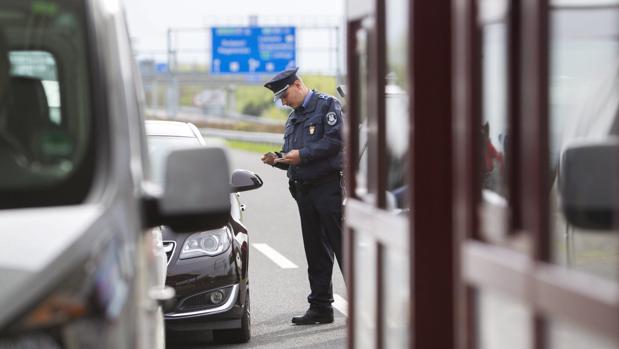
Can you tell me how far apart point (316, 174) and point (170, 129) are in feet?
3.48

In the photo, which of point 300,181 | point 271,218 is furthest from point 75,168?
point 271,218

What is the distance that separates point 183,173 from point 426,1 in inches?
41.3

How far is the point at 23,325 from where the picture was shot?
2.96 m

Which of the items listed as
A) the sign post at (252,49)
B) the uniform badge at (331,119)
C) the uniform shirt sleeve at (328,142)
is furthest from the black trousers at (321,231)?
the sign post at (252,49)

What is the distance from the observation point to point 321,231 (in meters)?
10.3

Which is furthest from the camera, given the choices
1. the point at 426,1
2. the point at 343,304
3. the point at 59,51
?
the point at 343,304

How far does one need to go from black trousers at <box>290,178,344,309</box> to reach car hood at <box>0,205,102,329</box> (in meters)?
6.91

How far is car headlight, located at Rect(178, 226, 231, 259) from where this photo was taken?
9.10 metres

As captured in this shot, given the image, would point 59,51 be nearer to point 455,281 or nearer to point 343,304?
point 455,281

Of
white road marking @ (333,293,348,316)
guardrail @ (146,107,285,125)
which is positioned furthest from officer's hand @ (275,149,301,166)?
guardrail @ (146,107,285,125)

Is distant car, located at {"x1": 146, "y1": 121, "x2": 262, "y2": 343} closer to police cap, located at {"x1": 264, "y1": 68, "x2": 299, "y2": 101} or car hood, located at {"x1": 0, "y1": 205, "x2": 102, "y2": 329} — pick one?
police cap, located at {"x1": 264, "y1": 68, "x2": 299, "y2": 101}

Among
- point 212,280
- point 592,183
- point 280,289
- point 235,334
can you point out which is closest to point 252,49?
point 280,289

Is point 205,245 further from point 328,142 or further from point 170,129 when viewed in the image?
point 328,142

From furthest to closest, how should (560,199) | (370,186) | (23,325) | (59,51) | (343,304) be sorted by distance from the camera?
(343,304), (370,186), (59,51), (560,199), (23,325)
